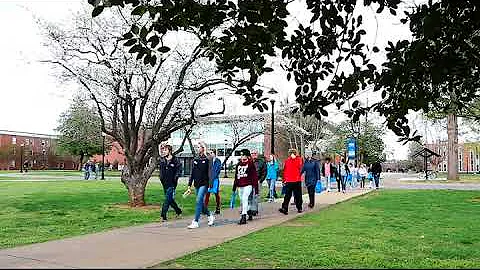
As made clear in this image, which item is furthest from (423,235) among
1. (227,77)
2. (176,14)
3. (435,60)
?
(176,14)

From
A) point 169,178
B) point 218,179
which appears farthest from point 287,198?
point 169,178

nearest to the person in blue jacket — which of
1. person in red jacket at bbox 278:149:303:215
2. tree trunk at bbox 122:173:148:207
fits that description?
person in red jacket at bbox 278:149:303:215

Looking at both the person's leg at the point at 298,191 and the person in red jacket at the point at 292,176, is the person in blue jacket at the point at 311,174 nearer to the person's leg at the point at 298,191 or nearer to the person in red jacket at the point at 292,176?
the person's leg at the point at 298,191

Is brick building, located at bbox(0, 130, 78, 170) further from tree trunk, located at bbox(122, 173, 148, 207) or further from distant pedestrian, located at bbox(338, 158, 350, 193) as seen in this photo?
tree trunk, located at bbox(122, 173, 148, 207)

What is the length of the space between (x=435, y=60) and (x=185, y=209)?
10.6 meters

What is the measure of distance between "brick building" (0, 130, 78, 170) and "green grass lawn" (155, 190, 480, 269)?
82.2 meters

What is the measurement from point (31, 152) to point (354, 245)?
9676cm

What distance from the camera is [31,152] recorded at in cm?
9581

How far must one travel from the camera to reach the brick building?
294 ft

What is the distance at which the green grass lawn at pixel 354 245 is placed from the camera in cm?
665

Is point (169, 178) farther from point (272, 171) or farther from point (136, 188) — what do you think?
point (272, 171)

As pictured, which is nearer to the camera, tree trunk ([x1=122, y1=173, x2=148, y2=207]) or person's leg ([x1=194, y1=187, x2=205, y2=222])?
person's leg ([x1=194, y1=187, x2=205, y2=222])

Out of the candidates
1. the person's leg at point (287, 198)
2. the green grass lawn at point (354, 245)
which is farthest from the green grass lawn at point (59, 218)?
the green grass lawn at point (354, 245)

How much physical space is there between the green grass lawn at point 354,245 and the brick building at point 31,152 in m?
82.2
